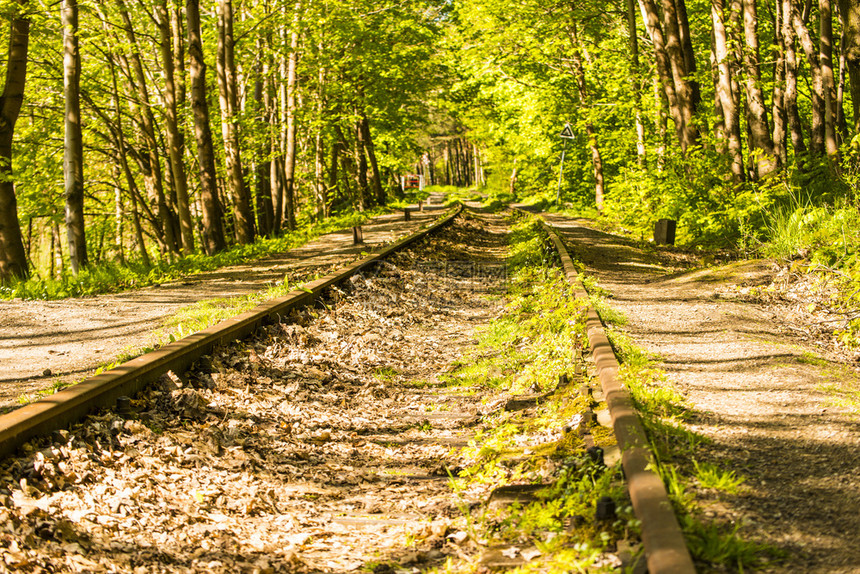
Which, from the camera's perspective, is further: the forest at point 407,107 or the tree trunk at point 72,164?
the tree trunk at point 72,164

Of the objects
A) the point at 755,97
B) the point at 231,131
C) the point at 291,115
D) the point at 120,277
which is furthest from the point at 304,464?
the point at 291,115

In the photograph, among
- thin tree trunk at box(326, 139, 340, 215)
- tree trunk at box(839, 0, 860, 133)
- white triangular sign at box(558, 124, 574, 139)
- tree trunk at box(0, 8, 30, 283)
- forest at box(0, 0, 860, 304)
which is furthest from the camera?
thin tree trunk at box(326, 139, 340, 215)

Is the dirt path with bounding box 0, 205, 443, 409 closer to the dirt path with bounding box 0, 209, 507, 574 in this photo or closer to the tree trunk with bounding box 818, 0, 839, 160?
the dirt path with bounding box 0, 209, 507, 574

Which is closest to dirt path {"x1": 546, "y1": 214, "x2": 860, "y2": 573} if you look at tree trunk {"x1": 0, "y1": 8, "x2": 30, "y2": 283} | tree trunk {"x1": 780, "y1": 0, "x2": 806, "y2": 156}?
tree trunk {"x1": 780, "y1": 0, "x2": 806, "y2": 156}

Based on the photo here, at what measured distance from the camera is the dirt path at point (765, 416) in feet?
8.26

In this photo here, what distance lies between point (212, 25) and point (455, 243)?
→ 10.6 metres

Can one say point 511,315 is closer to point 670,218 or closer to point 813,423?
point 813,423

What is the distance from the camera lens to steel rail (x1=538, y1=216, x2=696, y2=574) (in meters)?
2.10

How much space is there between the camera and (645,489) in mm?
2576

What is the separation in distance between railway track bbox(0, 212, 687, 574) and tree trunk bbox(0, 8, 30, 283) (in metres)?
7.87

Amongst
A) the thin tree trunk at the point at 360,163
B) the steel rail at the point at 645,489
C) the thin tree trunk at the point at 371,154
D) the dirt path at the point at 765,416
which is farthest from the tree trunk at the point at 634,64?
the steel rail at the point at 645,489

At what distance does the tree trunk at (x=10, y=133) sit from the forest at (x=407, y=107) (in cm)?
4

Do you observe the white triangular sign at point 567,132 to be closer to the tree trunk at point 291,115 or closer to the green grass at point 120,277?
the tree trunk at point 291,115

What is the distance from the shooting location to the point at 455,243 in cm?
1680
